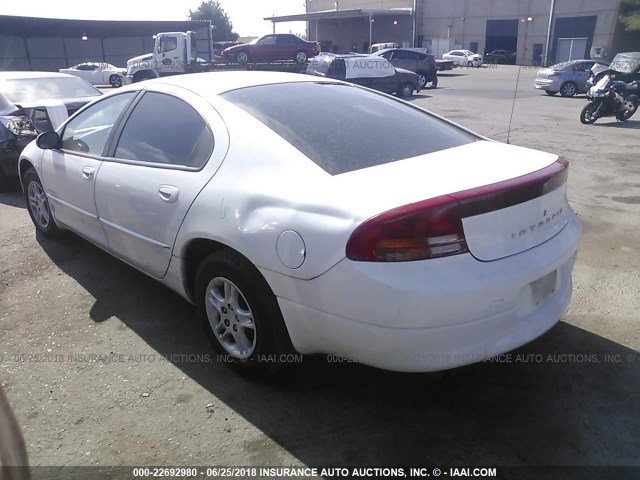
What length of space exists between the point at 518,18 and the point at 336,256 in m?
57.3

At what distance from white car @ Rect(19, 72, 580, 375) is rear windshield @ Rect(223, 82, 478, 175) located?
0.01 m

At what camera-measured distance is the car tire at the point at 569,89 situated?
68.3 feet

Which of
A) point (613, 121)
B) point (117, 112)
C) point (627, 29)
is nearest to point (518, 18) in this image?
point (627, 29)

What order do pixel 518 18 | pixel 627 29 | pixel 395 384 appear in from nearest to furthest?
pixel 395 384 < pixel 627 29 < pixel 518 18

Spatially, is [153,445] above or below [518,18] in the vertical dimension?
below

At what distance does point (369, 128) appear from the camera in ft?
10.0

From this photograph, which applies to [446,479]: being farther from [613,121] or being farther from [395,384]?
[613,121]

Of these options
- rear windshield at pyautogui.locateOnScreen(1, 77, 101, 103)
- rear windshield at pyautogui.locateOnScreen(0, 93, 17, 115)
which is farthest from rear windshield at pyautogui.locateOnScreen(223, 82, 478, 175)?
rear windshield at pyautogui.locateOnScreen(1, 77, 101, 103)

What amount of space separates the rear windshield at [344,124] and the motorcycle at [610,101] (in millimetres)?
11072

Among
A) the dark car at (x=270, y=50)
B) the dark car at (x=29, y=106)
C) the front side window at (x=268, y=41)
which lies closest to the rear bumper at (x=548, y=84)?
the dark car at (x=270, y=50)

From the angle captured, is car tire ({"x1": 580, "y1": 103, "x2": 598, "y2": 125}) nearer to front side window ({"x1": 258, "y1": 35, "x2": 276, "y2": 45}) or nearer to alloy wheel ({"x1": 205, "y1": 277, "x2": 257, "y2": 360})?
alloy wheel ({"x1": 205, "y1": 277, "x2": 257, "y2": 360})

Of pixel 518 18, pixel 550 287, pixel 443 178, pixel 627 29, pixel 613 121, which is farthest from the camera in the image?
pixel 518 18

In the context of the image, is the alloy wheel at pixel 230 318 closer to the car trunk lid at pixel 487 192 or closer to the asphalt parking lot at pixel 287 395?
the asphalt parking lot at pixel 287 395

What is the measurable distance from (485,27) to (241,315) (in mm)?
58790
